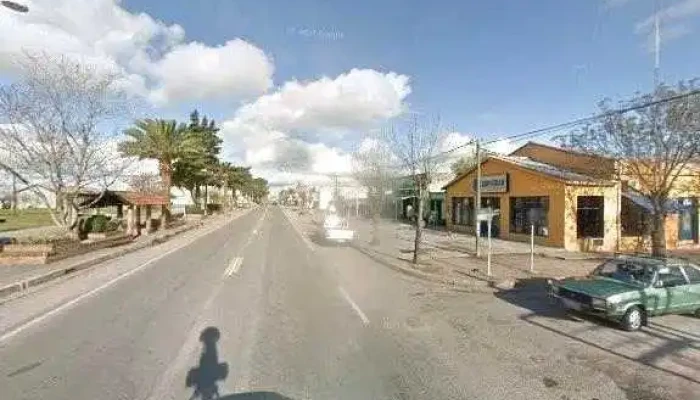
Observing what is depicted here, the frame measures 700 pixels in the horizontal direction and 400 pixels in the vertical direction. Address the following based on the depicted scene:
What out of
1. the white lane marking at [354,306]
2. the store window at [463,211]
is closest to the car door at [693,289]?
the white lane marking at [354,306]

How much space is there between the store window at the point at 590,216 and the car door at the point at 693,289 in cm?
1437

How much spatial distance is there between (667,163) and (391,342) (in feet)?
48.4

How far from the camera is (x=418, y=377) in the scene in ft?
20.1

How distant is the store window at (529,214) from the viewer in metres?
25.4

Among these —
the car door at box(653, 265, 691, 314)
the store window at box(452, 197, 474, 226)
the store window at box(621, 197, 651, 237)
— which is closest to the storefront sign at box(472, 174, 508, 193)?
the store window at box(452, 197, 474, 226)

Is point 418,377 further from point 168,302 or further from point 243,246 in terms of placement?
point 243,246

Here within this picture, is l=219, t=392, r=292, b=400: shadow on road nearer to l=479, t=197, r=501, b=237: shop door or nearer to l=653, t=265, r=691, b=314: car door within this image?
l=653, t=265, r=691, b=314: car door

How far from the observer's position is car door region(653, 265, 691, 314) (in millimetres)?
9852

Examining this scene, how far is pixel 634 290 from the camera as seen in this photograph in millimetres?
9438

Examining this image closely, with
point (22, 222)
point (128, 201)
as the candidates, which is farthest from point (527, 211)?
point (22, 222)

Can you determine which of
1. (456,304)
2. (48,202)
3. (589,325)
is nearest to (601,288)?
(589,325)

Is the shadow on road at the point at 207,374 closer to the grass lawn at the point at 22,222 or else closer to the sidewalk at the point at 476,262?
the sidewalk at the point at 476,262

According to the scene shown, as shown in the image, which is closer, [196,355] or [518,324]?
[196,355]

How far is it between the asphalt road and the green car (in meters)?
1.14
